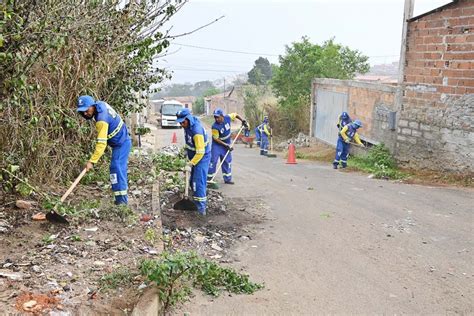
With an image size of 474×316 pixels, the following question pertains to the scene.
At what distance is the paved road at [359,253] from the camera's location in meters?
4.25

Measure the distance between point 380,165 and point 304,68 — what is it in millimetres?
14668

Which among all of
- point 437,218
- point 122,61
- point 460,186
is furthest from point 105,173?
point 460,186

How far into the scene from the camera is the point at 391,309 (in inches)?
163

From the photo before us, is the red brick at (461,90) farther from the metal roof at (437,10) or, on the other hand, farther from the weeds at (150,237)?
the weeds at (150,237)

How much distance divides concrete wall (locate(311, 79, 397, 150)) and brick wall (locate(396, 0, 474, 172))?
927 mm

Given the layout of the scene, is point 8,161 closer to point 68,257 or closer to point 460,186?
point 68,257

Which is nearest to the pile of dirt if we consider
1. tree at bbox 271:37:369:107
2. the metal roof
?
the metal roof

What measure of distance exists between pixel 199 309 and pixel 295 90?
2234 centimetres

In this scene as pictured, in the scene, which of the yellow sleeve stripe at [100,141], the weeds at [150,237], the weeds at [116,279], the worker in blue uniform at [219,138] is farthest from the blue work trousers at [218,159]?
the weeds at [116,279]

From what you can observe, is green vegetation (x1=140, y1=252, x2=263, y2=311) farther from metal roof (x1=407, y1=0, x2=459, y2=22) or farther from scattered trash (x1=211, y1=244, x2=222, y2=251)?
metal roof (x1=407, y1=0, x2=459, y2=22)

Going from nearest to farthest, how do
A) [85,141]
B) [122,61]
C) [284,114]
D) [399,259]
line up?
[399,259] < [85,141] < [122,61] < [284,114]

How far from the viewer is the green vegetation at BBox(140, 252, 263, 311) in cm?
387

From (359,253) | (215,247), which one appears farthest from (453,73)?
(215,247)

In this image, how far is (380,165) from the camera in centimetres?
1150
